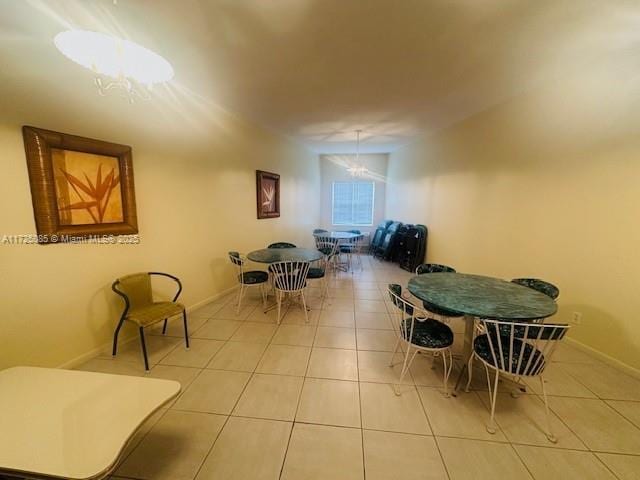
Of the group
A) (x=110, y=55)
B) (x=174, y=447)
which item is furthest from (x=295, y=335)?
(x=110, y=55)

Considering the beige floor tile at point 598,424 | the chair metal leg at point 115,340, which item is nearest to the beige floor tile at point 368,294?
the beige floor tile at point 598,424

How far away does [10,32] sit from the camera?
64.6 inches

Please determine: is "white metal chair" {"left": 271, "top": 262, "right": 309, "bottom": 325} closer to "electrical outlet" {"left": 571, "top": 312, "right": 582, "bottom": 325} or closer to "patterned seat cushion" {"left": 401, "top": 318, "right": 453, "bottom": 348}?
"patterned seat cushion" {"left": 401, "top": 318, "right": 453, "bottom": 348}

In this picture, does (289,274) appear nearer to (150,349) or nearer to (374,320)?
(374,320)

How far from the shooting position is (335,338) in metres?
2.68

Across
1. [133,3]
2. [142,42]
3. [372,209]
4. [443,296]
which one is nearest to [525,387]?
[443,296]

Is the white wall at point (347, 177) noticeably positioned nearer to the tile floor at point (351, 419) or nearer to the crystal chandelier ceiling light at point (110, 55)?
the tile floor at point (351, 419)

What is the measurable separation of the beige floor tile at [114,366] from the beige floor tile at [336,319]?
1.81m

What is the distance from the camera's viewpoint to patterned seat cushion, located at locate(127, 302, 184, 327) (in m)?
2.16

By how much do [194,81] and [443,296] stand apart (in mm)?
3298

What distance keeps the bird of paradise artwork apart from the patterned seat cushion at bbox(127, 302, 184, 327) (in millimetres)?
872

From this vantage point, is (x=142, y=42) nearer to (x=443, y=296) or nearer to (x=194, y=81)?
(x=194, y=81)

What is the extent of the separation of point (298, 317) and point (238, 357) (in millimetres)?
981

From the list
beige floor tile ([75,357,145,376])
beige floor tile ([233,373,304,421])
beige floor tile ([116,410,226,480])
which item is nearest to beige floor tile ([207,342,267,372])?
beige floor tile ([233,373,304,421])
